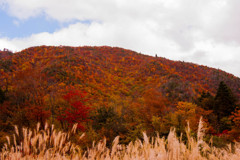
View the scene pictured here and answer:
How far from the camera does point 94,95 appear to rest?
172ft

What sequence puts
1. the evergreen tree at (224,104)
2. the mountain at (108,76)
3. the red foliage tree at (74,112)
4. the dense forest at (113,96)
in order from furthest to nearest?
the mountain at (108,76) → the evergreen tree at (224,104) → the red foliage tree at (74,112) → the dense forest at (113,96)

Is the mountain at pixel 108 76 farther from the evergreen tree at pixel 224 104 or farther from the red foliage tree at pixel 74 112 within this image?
the evergreen tree at pixel 224 104

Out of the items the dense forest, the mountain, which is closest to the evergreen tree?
the dense forest

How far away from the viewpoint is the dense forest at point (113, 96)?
2080 cm

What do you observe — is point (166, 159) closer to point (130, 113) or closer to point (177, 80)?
point (130, 113)

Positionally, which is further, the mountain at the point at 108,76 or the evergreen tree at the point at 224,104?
the mountain at the point at 108,76

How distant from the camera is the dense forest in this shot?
2080 centimetres

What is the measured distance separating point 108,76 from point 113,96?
24.2m

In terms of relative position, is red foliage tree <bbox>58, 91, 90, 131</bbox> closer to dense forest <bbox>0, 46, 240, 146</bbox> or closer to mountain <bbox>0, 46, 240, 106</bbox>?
dense forest <bbox>0, 46, 240, 146</bbox>

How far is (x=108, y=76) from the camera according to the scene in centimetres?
7819

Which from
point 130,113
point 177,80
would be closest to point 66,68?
point 130,113

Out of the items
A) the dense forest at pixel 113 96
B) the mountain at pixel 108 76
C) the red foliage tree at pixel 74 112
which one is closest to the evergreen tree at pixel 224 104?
the dense forest at pixel 113 96

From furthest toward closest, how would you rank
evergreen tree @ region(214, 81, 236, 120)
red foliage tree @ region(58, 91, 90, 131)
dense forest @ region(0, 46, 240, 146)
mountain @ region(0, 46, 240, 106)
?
mountain @ region(0, 46, 240, 106), evergreen tree @ region(214, 81, 236, 120), red foliage tree @ region(58, 91, 90, 131), dense forest @ region(0, 46, 240, 146)

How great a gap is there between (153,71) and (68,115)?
234ft
